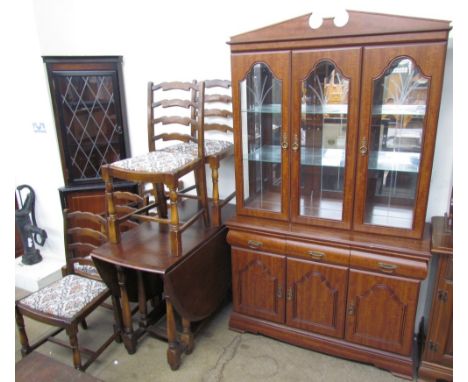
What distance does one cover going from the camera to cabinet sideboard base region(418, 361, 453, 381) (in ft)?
6.59

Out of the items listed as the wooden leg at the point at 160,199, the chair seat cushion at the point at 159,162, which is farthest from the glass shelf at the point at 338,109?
the wooden leg at the point at 160,199

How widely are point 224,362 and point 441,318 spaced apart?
50.8 inches

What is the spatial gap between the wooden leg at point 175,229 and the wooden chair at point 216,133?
402 millimetres

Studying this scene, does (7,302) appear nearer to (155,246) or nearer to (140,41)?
(155,246)

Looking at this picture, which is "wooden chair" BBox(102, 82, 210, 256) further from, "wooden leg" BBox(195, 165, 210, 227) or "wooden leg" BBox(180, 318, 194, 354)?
"wooden leg" BBox(180, 318, 194, 354)

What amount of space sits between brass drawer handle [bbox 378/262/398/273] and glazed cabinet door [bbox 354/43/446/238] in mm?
179

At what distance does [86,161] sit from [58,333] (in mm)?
1356

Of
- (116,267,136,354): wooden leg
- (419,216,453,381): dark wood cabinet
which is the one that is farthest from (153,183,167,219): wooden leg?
(419,216,453,381): dark wood cabinet

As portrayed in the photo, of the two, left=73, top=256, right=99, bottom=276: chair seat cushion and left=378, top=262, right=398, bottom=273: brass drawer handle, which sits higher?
left=378, top=262, right=398, bottom=273: brass drawer handle

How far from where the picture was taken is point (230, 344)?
240 cm

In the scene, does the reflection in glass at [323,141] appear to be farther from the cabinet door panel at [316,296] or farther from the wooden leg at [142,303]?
the wooden leg at [142,303]

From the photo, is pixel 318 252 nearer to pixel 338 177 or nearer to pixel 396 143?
pixel 338 177

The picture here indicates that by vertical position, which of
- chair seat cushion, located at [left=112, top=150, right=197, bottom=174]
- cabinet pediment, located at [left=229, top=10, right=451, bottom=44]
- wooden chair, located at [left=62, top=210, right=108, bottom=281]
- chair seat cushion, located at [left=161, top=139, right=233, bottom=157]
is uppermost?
cabinet pediment, located at [left=229, top=10, right=451, bottom=44]

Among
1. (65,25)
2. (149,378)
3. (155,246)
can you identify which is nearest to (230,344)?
(149,378)
